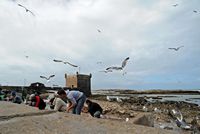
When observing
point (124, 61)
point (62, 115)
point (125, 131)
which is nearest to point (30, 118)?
point (62, 115)

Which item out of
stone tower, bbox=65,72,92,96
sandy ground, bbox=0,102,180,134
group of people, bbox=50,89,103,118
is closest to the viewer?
sandy ground, bbox=0,102,180,134

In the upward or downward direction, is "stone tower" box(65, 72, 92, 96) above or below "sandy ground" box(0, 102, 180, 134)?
above

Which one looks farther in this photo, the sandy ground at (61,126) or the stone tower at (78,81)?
the stone tower at (78,81)

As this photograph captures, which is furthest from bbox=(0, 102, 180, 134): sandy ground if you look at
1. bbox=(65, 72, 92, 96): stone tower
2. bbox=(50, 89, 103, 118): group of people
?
bbox=(65, 72, 92, 96): stone tower

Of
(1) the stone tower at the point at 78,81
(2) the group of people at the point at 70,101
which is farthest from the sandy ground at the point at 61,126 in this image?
(1) the stone tower at the point at 78,81

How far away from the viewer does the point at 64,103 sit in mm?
12359

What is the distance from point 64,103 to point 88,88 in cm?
3249

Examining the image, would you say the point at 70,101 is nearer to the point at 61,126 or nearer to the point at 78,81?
the point at 61,126

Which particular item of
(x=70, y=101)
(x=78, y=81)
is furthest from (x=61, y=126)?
(x=78, y=81)

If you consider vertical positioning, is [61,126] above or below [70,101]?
below

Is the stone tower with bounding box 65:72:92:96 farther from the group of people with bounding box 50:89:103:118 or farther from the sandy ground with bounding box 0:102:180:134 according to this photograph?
the sandy ground with bounding box 0:102:180:134

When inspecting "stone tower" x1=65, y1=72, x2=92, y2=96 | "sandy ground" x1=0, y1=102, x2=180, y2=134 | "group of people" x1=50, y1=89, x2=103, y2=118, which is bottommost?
"sandy ground" x1=0, y1=102, x2=180, y2=134

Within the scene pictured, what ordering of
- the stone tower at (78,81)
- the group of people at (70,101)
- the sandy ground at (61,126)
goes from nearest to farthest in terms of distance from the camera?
the sandy ground at (61,126)
the group of people at (70,101)
the stone tower at (78,81)

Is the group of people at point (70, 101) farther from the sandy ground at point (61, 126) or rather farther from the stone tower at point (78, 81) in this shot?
the stone tower at point (78, 81)
